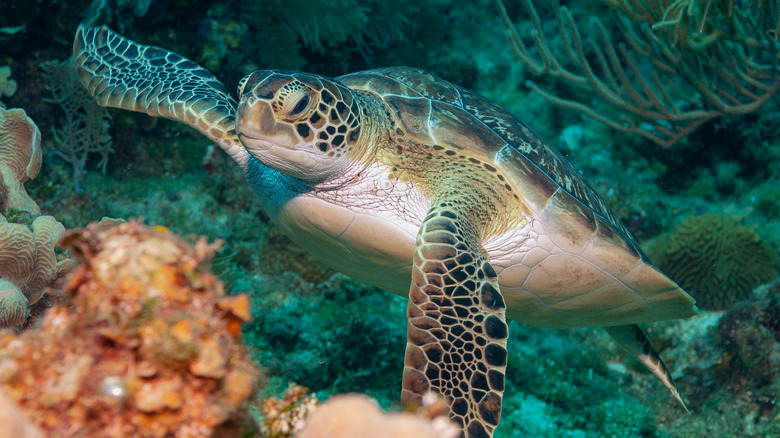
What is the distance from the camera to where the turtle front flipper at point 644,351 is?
346 cm

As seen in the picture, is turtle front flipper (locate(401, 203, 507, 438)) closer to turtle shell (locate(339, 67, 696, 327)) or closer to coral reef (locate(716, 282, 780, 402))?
turtle shell (locate(339, 67, 696, 327))

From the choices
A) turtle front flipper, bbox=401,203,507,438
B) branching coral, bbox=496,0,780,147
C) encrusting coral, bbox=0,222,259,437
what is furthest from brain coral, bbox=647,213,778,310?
encrusting coral, bbox=0,222,259,437

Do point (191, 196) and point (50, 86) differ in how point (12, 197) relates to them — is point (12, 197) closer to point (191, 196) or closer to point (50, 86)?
point (191, 196)

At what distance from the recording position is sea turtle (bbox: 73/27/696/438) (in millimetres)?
1978

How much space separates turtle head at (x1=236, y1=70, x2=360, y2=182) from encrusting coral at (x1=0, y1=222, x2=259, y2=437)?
1.55 metres

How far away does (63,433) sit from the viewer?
71 centimetres

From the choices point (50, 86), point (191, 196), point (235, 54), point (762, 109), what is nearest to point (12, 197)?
A: point (191, 196)

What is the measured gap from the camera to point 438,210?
251cm

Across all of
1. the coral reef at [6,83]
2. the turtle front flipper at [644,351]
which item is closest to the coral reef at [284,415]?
the turtle front flipper at [644,351]

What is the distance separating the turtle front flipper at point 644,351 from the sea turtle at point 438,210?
0.05 ft

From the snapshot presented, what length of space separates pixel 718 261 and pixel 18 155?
6563 mm

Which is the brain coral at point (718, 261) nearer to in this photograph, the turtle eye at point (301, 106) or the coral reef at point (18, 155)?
the turtle eye at point (301, 106)

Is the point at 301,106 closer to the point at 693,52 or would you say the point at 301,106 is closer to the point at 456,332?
the point at 456,332

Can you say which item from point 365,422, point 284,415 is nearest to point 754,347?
point 284,415
